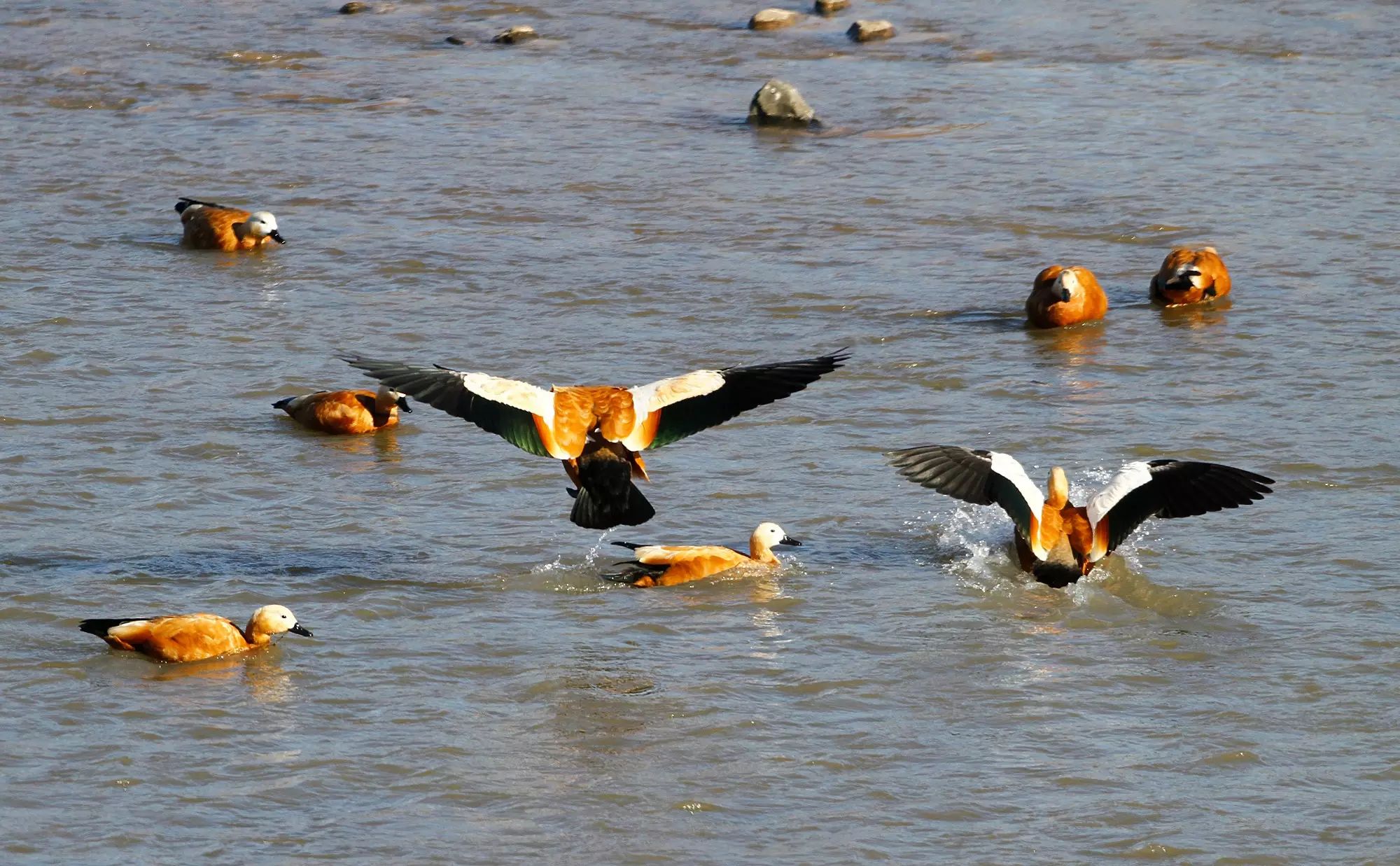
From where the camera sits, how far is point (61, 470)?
362 inches

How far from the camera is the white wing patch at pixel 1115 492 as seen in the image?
802 cm

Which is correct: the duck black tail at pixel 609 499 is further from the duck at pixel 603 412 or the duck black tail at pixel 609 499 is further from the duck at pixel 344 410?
the duck at pixel 344 410

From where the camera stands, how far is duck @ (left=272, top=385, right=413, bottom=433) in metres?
9.90

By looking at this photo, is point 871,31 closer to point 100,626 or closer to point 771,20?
point 771,20

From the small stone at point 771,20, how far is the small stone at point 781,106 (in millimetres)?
5408

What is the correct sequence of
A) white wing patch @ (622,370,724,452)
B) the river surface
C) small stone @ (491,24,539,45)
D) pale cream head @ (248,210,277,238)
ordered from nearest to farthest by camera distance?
the river surface, white wing patch @ (622,370,724,452), pale cream head @ (248,210,277,238), small stone @ (491,24,539,45)

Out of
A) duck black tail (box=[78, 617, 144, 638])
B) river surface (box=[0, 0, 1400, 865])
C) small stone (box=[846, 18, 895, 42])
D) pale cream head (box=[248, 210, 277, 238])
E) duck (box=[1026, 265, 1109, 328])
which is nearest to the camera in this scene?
river surface (box=[0, 0, 1400, 865])

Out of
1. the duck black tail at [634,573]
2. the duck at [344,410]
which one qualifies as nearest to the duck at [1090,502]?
the duck black tail at [634,573]

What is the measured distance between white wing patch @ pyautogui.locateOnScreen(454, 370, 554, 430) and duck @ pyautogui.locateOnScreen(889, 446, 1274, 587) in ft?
4.51

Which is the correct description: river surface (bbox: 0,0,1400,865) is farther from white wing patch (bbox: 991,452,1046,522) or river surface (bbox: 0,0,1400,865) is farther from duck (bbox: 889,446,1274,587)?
white wing patch (bbox: 991,452,1046,522)

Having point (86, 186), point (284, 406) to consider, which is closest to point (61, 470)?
point (284, 406)

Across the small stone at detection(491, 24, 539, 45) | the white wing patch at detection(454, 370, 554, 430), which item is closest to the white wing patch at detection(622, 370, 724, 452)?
the white wing patch at detection(454, 370, 554, 430)

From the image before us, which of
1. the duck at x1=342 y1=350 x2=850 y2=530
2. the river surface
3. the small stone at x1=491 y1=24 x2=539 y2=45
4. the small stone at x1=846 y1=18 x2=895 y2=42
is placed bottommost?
the river surface

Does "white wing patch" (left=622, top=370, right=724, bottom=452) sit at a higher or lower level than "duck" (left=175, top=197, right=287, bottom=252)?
higher
